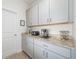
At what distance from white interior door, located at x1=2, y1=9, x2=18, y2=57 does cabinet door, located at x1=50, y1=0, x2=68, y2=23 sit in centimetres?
266

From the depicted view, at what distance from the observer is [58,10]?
2.21 meters

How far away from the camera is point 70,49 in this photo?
4.79 feet

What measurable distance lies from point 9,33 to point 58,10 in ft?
10.1

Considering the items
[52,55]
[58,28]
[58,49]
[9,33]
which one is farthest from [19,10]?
[58,49]

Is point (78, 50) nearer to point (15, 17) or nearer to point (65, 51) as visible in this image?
point (65, 51)

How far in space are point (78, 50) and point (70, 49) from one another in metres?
0.44

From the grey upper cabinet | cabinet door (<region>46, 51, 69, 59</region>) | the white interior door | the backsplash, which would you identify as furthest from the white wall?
cabinet door (<region>46, 51, 69, 59</region>)

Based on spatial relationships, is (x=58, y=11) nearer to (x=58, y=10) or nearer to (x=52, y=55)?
(x=58, y=10)

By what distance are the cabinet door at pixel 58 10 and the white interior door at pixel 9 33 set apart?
2.66 metres

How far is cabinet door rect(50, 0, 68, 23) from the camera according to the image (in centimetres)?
196

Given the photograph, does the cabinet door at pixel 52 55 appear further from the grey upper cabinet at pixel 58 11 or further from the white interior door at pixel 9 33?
the white interior door at pixel 9 33

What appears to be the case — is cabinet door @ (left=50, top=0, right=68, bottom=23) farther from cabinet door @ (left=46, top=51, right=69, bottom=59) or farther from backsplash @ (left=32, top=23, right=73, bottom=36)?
cabinet door @ (left=46, top=51, right=69, bottom=59)

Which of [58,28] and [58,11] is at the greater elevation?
[58,11]


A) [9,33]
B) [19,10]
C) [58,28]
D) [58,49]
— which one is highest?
[19,10]
